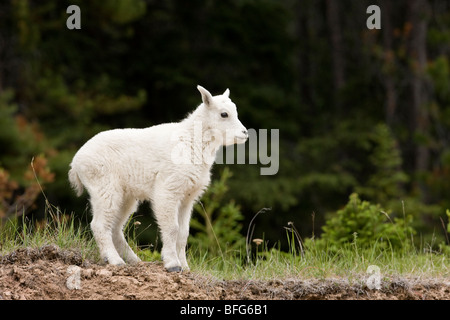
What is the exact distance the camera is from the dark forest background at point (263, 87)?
51.8ft

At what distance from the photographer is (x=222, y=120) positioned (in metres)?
5.79

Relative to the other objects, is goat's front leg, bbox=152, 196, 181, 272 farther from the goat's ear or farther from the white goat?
the goat's ear

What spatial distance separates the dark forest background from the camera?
51.8ft

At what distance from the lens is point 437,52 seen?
19.3 m

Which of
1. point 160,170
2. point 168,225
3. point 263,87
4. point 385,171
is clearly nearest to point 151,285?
point 168,225

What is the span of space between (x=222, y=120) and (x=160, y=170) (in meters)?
0.71

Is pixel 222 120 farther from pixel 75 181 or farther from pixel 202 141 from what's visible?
pixel 75 181

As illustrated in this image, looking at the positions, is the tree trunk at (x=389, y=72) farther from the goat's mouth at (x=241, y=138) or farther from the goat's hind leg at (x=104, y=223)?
the goat's hind leg at (x=104, y=223)

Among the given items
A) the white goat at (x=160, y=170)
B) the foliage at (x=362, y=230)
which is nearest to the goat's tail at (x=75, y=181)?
the white goat at (x=160, y=170)

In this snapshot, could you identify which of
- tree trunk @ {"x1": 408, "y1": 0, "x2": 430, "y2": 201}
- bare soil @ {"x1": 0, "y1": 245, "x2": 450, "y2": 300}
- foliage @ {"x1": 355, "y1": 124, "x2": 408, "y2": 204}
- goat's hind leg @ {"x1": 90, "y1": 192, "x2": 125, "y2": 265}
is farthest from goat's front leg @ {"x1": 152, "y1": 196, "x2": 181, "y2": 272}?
tree trunk @ {"x1": 408, "y1": 0, "x2": 430, "y2": 201}

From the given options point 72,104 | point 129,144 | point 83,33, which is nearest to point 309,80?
point 83,33

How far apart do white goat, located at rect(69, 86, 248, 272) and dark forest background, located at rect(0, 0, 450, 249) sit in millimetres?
8362

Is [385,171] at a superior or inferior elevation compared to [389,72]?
inferior

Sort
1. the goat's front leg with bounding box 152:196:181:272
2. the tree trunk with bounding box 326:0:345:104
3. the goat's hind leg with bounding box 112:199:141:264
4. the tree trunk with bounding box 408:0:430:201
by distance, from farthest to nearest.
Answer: the tree trunk with bounding box 326:0:345:104 → the tree trunk with bounding box 408:0:430:201 → the goat's hind leg with bounding box 112:199:141:264 → the goat's front leg with bounding box 152:196:181:272
